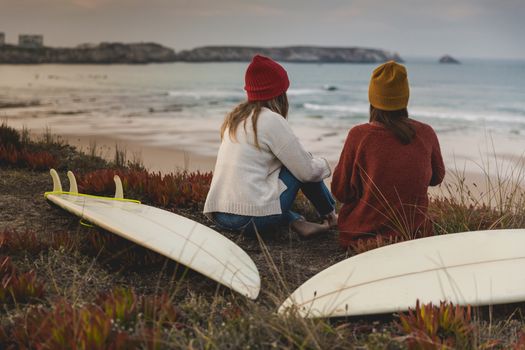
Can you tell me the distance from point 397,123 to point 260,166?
1.10 metres

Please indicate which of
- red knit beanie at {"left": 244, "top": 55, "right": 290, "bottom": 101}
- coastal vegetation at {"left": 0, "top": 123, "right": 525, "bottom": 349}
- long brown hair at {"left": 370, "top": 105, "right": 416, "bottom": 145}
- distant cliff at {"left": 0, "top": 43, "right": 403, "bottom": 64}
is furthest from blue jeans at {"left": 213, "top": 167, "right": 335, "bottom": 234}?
distant cliff at {"left": 0, "top": 43, "right": 403, "bottom": 64}

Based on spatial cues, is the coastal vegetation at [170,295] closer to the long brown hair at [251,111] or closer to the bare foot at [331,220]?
the bare foot at [331,220]

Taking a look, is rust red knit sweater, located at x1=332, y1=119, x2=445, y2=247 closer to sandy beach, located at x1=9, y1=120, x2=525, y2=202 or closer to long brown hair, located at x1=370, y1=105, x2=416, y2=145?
long brown hair, located at x1=370, y1=105, x2=416, y2=145

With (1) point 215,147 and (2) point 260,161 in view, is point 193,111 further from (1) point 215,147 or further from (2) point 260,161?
(2) point 260,161

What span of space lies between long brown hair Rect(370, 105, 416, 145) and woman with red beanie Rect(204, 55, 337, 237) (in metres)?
0.65

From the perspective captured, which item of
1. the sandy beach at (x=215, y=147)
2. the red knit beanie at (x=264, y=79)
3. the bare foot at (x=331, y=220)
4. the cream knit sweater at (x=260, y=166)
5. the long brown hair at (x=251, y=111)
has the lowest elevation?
the sandy beach at (x=215, y=147)

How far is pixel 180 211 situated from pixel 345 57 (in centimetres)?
8967

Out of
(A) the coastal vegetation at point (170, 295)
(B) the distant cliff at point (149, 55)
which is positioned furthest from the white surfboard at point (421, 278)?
(B) the distant cliff at point (149, 55)

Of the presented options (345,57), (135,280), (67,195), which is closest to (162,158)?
(67,195)

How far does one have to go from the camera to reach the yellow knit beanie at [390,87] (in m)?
4.36

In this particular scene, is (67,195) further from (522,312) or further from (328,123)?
(328,123)

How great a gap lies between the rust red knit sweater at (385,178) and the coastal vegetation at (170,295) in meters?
0.21

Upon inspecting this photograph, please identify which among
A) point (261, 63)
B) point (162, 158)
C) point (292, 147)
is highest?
point (261, 63)

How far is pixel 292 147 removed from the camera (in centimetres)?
475
